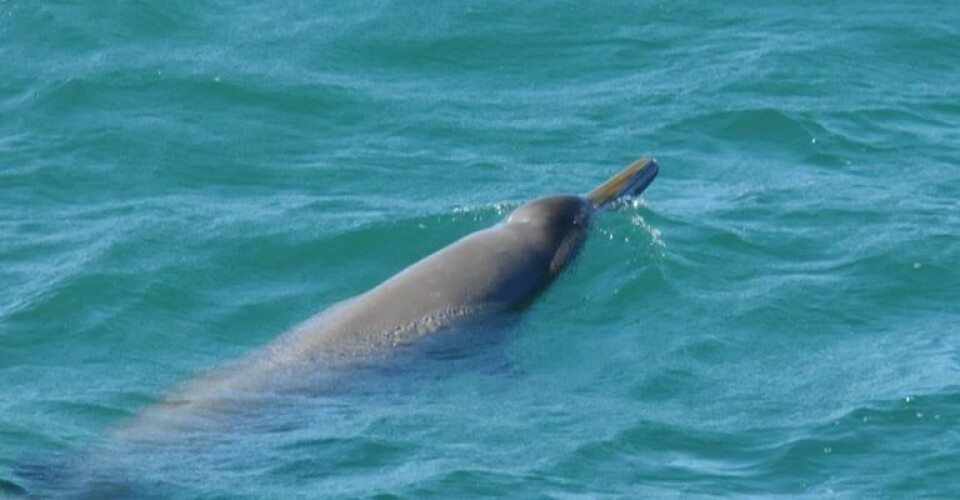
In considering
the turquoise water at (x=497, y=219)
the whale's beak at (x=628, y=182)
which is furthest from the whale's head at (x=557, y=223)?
the whale's beak at (x=628, y=182)

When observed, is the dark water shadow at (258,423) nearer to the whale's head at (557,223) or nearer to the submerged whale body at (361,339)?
the submerged whale body at (361,339)

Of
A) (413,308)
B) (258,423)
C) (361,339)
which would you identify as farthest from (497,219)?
(258,423)

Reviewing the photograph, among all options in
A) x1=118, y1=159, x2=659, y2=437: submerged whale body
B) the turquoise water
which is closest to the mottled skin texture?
x1=118, y1=159, x2=659, y2=437: submerged whale body

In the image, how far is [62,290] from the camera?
628 inches

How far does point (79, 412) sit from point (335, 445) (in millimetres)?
1787

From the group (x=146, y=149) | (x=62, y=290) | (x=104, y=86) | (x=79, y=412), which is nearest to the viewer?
(x=79, y=412)

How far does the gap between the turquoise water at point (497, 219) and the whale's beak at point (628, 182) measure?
0.24 m

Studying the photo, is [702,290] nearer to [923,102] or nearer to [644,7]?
[923,102]

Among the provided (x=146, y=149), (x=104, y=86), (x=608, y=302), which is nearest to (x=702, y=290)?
(x=608, y=302)

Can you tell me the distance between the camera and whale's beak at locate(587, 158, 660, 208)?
17141 mm

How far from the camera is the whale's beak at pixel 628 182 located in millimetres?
17141

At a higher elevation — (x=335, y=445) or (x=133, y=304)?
(x=133, y=304)

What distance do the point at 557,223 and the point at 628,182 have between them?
1.12m

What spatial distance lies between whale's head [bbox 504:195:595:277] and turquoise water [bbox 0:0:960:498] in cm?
15
